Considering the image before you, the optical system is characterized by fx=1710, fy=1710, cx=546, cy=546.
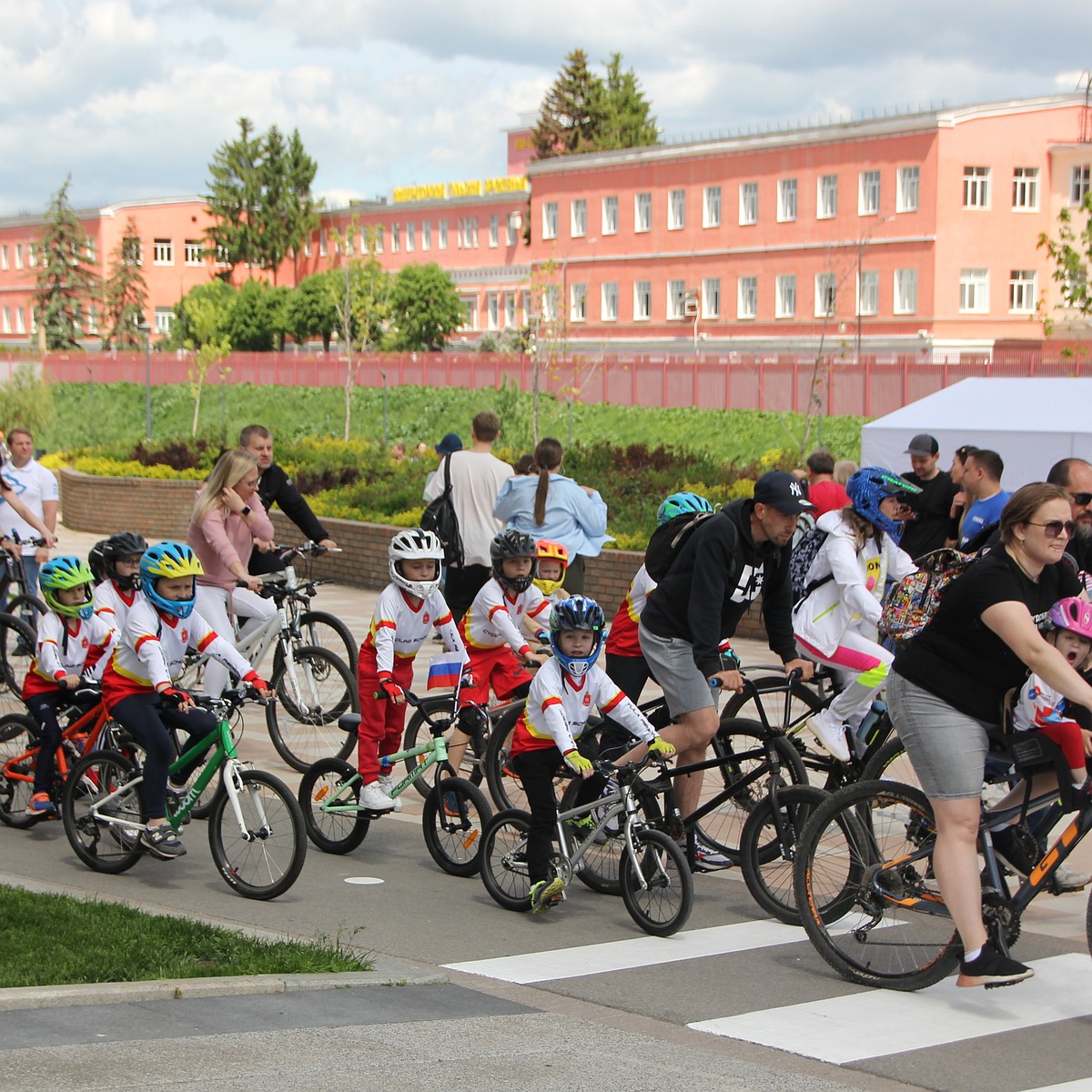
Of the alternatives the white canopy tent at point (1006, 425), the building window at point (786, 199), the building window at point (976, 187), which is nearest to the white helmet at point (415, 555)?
the white canopy tent at point (1006, 425)

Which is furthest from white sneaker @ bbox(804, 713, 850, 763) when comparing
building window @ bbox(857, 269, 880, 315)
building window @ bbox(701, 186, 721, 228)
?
building window @ bbox(701, 186, 721, 228)

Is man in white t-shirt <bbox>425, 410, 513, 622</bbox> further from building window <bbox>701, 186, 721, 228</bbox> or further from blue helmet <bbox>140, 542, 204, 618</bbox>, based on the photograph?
building window <bbox>701, 186, 721, 228</bbox>

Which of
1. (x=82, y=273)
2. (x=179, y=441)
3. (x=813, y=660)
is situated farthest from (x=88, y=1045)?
(x=82, y=273)

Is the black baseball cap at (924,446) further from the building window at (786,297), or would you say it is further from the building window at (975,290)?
the building window at (786,297)

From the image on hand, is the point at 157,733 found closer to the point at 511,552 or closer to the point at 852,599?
the point at 511,552

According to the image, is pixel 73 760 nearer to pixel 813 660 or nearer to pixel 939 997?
pixel 813 660

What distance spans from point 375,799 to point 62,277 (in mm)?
97454

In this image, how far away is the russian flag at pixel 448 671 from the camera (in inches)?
347

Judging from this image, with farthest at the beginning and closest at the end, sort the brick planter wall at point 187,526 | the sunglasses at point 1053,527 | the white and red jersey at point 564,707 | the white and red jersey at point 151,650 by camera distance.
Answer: the brick planter wall at point 187,526 < the white and red jersey at point 151,650 < the white and red jersey at point 564,707 < the sunglasses at point 1053,527

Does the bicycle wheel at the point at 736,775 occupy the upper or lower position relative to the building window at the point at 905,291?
lower

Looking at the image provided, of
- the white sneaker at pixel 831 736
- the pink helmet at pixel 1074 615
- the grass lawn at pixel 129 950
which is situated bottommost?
the grass lawn at pixel 129 950

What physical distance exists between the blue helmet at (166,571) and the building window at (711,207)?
58067mm

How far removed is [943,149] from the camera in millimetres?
56125

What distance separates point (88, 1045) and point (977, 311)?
2217 inches
